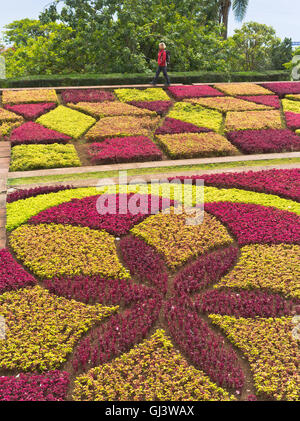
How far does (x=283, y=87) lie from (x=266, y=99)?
2.52 m

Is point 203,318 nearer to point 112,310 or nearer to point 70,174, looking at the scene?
point 112,310

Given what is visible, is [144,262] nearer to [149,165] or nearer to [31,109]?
[149,165]

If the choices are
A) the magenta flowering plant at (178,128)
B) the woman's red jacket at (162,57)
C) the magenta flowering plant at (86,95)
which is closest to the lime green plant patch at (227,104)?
the woman's red jacket at (162,57)

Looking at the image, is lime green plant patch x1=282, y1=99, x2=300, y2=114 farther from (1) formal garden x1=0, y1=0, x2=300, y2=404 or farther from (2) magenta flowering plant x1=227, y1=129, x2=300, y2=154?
(2) magenta flowering plant x1=227, y1=129, x2=300, y2=154

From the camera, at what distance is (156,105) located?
47.5ft

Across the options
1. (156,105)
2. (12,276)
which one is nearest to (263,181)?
(12,276)

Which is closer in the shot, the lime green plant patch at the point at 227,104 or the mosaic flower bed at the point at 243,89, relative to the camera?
the lime green plant patch at the point at 227,104

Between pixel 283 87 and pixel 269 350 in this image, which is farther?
pixel 283 87

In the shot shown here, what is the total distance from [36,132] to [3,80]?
655 cm

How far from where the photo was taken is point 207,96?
638 inches

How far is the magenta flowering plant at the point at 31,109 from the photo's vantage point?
13086 mm

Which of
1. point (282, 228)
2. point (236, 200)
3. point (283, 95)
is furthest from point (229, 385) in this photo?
point (283, 95)

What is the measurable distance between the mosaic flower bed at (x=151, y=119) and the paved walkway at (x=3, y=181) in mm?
472

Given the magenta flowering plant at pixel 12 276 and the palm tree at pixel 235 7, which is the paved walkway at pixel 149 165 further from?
the palm tree at pixel 235 7
